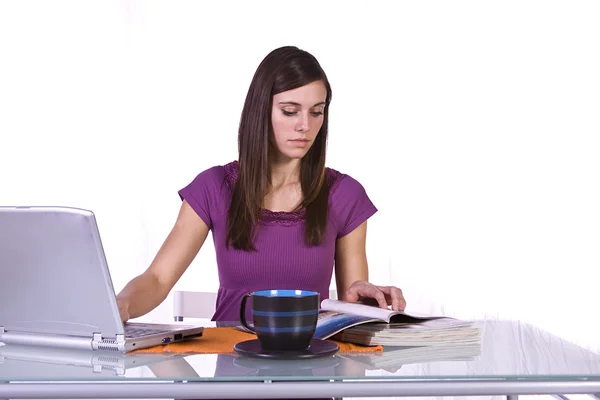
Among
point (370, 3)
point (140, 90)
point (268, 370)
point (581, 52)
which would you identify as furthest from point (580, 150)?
point (268, 370)

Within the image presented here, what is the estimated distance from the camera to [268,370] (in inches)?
42.5

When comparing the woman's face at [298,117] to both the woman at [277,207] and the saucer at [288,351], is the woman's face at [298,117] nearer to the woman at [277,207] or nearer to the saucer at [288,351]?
the woman at [277,207]

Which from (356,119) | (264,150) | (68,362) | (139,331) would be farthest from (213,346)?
(356,119)

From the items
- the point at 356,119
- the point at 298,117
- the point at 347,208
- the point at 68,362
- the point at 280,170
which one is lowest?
the point at 68,362

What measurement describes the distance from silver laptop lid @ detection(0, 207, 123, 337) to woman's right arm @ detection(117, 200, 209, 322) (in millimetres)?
394

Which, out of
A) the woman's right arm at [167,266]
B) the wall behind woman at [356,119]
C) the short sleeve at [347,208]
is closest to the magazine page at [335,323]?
the woman's right arm at [167,266]

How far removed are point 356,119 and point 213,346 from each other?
273 centimetres

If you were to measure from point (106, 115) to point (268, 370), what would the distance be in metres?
2.94

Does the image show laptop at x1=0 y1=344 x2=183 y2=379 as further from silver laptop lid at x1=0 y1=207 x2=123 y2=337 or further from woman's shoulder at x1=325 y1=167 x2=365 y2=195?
woman's shoulder at x1=325 y1=167 x2=365 y2=195

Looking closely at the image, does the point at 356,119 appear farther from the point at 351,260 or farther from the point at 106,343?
the point at 106,343

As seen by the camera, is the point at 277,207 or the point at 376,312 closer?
the point at 376,312

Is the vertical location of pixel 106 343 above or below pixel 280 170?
below

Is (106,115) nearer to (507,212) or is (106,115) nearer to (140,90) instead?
(140,90)

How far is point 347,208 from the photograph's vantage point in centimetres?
228
